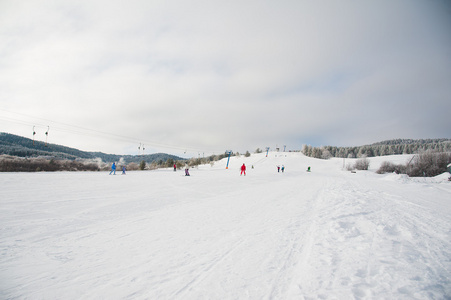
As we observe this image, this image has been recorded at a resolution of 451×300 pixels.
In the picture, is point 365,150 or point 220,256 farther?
point 365,150

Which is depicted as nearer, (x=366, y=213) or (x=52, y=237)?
(x=52, y=237)

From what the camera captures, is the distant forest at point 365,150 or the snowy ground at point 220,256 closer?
the snowy ground at point 220,256

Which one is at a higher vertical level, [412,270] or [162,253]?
[412,270]

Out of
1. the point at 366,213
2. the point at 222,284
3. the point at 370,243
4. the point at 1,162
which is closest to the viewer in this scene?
the point at 222,284

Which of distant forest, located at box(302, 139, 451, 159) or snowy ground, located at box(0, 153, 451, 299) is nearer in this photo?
snowy ground, located at box(0, 153, 451, 299)

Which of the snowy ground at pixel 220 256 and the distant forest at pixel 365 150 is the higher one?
the distant forest at pixel 365 150

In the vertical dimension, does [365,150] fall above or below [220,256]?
above

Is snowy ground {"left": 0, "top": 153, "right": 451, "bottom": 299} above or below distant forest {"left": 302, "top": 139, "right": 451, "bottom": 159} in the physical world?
below

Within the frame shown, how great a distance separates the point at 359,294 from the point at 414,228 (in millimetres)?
4013

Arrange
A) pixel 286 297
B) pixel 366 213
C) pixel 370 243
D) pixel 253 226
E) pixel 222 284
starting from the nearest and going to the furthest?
pixel 286 297 < pixel 222 284 < pixel 370 243 < pixel 253 226 < pixel 366 213

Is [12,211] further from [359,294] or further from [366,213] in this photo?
[366,213]

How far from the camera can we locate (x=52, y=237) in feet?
12.3

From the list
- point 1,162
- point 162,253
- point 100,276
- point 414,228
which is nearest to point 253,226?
point 162,253

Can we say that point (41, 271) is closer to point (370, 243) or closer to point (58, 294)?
point (58, 294)
